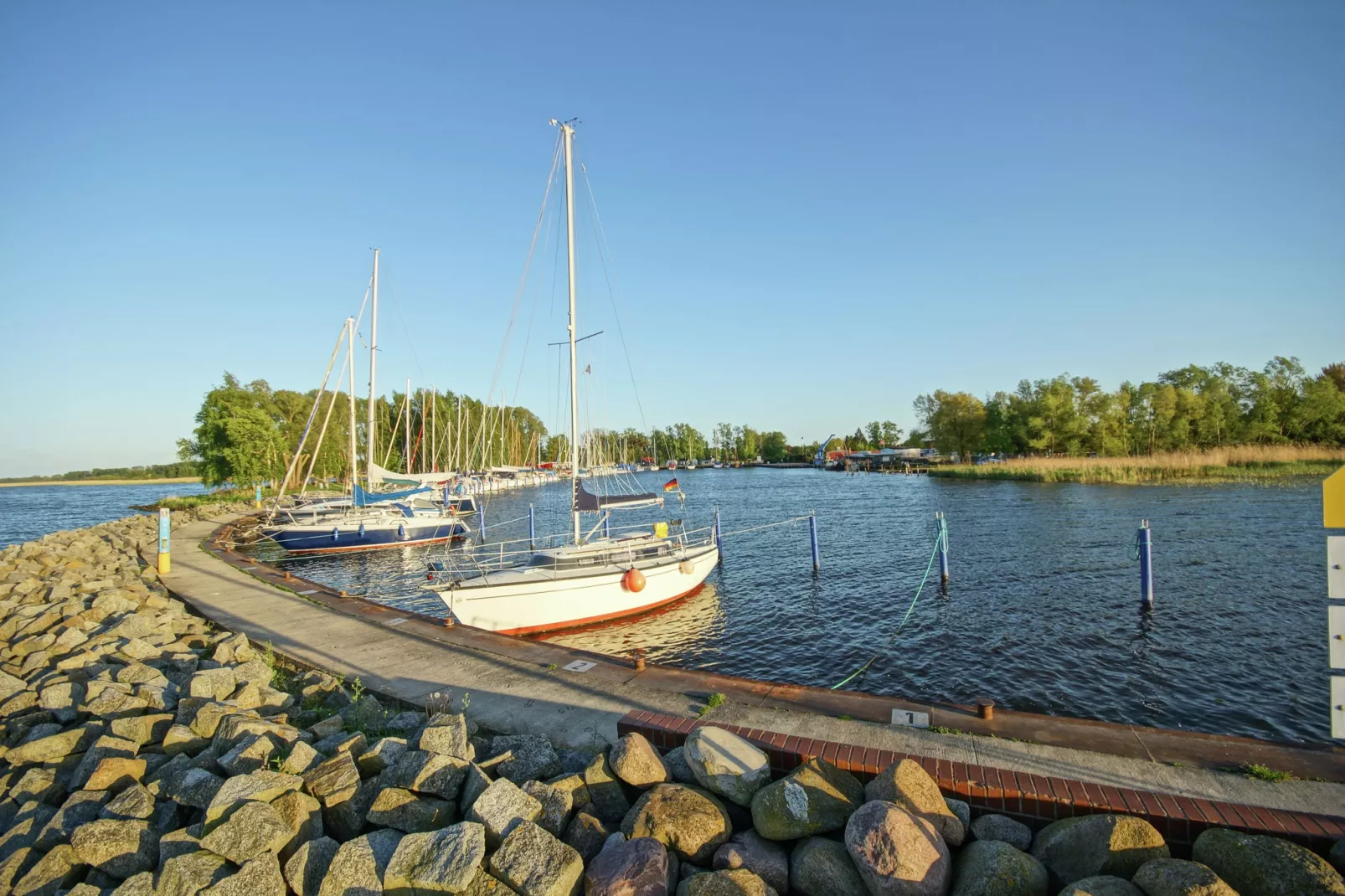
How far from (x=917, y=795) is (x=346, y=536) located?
101 feet

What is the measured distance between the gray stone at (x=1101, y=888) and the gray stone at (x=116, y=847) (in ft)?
22.9

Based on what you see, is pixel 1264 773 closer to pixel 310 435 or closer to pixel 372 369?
pixel 372 369

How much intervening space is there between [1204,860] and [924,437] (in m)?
138

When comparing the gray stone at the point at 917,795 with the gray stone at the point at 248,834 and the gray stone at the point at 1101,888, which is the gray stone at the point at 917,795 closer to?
the gray stone at the point at 1101,888

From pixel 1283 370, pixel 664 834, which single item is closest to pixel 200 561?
pixel 664 834

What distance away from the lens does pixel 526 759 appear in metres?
6.18

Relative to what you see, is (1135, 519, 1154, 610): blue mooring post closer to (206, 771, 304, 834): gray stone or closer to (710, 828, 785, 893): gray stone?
(710, 828, 785, 893): gray stone

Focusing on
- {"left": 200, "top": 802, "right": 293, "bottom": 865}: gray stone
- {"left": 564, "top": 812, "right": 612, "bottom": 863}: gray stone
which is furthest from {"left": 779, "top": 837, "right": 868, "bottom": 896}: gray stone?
{"left": 200, "top": 802, "right": 293, "bottom": 865}: gray stone

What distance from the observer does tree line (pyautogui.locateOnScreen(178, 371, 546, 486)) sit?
166 feet

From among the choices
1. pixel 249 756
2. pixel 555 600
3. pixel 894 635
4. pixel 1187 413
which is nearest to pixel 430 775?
pixel 249 756

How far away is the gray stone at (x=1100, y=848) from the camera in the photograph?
413cm

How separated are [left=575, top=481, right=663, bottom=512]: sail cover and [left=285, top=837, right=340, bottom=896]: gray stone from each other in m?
13.8

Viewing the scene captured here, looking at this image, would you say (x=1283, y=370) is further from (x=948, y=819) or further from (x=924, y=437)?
(x=948, y=819)

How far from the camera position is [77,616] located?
1229 centimetres
